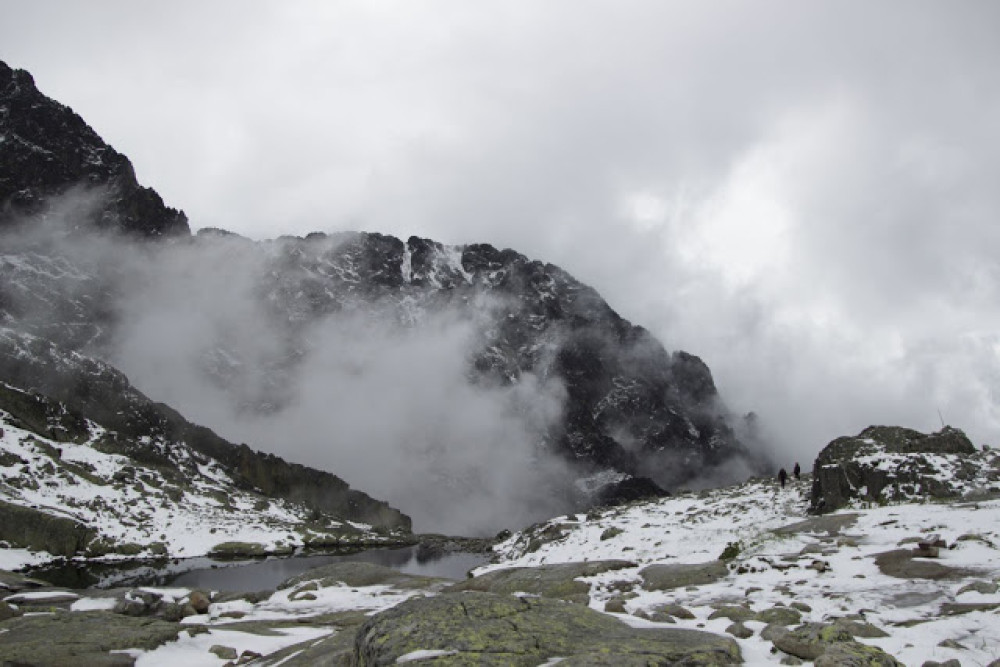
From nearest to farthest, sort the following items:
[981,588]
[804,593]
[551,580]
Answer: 1. [981,588]
2. [804,593]
3. [551,580]

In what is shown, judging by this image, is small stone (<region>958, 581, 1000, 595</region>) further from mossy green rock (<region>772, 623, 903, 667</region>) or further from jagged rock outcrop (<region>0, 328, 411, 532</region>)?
jagged rock outcrop (<region>0, 328, 411, 532</region>)

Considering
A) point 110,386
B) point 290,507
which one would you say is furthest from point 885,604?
point 110,386

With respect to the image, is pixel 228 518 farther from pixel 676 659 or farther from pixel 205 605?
pixel 676 659

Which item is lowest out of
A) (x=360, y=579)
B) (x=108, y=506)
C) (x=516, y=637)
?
(x=360, y=579)

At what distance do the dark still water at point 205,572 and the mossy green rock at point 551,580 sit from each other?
25.8 meters

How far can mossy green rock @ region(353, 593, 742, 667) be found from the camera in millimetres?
7184

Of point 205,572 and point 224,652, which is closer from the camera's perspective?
point 224,652

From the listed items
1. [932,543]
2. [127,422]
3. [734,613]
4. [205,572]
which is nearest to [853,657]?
[734,613]

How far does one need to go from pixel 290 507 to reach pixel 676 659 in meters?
149

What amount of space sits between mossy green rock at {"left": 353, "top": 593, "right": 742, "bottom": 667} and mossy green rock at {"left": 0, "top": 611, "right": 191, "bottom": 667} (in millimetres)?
6816

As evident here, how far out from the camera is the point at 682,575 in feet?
58.9

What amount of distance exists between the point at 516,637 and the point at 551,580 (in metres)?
14.1

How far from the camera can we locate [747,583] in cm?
1557

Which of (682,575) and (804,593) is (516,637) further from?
(682,575)
